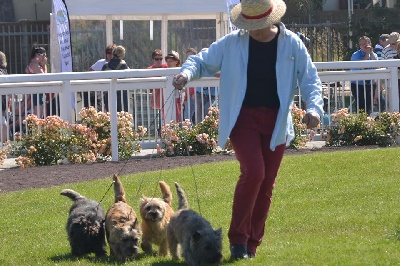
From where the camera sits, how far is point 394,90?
15164mm

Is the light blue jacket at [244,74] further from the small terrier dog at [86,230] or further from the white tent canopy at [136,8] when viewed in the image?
the white tent canopy at [136,8]

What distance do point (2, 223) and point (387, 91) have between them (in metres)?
7.64

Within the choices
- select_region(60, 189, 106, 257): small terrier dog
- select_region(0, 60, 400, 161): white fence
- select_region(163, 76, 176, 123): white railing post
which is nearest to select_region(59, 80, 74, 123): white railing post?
select_region(0, 60, 400, 161): white fence

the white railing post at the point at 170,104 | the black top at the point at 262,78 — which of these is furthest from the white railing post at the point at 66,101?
the black top at the point at 262,78

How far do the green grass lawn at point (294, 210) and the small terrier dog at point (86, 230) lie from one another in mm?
104

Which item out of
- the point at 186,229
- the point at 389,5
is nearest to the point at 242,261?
the point at 186,229

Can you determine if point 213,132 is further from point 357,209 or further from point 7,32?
point 7,32

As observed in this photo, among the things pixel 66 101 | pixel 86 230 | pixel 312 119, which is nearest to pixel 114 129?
pixel 66 101

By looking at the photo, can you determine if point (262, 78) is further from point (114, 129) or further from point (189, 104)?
point (189, 104)

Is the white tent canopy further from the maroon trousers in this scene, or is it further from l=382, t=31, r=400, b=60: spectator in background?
the maroon trousers

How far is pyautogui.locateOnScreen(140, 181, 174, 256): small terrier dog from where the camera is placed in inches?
309

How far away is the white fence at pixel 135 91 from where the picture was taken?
13938mm

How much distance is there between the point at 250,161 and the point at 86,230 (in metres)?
1.62

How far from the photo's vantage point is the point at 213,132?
14156mm
